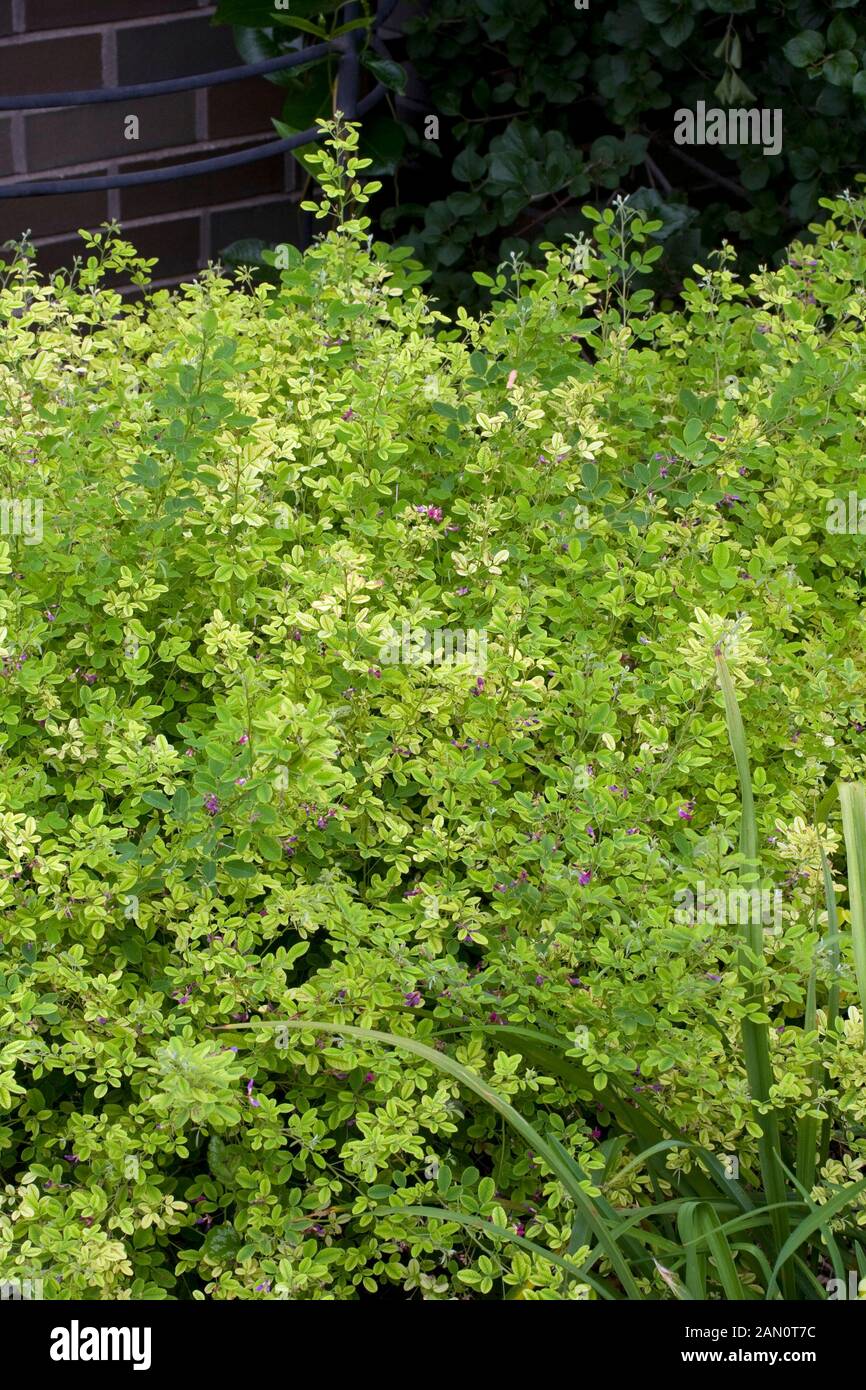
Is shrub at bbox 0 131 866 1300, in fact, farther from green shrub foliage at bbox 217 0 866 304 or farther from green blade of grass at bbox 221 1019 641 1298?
green shrub foliage at bbox 217 0 866 304

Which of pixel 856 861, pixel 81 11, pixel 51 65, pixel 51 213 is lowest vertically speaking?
pixel 856 861

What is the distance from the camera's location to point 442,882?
1.60 meters

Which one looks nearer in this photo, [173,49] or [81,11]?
[81,11]

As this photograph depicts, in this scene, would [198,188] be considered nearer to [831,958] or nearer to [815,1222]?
A: [831,958]

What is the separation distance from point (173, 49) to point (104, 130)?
28 cm

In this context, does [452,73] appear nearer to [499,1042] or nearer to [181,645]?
[181,645]

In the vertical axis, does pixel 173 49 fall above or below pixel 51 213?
above

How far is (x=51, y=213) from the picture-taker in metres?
3.36

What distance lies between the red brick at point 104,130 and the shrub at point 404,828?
4.74 feet

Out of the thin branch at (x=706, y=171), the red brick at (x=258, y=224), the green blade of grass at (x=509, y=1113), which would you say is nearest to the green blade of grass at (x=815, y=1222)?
the green blade of grass at (x=509, y=1113)

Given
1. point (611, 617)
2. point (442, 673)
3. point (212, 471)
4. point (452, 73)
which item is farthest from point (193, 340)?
point (452, 73)

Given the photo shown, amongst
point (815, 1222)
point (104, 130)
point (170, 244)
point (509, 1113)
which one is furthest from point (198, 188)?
point (815, 1222)

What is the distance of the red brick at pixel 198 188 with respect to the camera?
346cm

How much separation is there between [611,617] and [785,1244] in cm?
84
